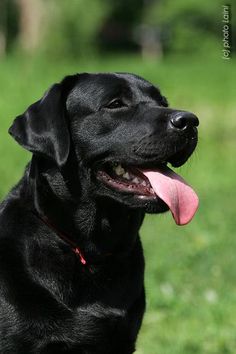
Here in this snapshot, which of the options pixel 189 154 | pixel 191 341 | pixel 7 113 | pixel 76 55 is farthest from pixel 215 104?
pixel 76 55

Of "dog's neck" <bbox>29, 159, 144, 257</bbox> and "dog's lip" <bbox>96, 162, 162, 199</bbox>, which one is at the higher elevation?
"dog's lip" <bbox>96, 162, 162, 199</bbox>

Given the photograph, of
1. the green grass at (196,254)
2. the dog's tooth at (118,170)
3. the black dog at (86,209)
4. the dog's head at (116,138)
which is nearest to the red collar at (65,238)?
the black dog at (86,209)

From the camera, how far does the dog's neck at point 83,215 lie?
401 cm

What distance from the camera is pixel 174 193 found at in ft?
12.8

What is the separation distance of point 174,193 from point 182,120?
0.37m

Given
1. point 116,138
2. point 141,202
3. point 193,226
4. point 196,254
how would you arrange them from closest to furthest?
point 141,202 → point 116,138 → point 196,254 → point 193,226

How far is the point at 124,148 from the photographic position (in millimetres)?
3939

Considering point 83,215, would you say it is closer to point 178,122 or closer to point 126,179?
point 126,179

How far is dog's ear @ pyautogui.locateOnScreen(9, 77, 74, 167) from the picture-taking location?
388 centimetres

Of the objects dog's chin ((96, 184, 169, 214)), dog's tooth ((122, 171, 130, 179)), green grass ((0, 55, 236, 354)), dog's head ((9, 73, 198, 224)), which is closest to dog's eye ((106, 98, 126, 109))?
dog's head ((9, 73, 198, 224))

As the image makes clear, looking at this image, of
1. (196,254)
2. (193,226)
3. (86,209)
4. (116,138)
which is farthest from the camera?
(193,226)

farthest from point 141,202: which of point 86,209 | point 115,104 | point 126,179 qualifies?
point 115,104

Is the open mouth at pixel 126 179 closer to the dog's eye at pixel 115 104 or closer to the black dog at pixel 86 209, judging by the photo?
the black dog at pixel 86 209

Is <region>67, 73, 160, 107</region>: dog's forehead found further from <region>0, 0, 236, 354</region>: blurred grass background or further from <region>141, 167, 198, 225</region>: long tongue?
<region>0, 0, 236, 354</region>: blurred grass background
